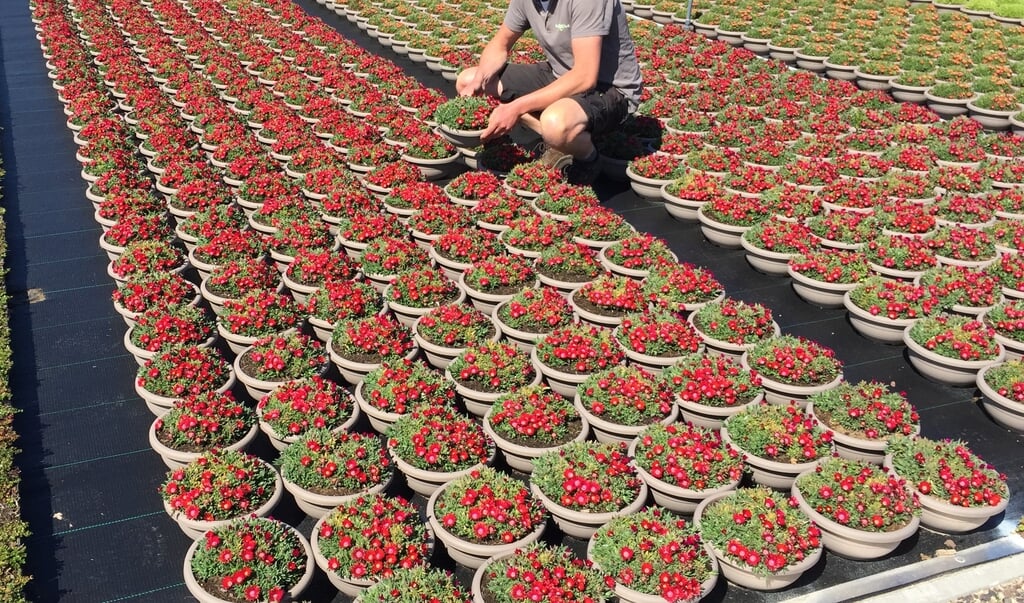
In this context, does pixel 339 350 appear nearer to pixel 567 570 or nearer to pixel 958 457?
pixel 567 570

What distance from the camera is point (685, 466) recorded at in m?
5.76

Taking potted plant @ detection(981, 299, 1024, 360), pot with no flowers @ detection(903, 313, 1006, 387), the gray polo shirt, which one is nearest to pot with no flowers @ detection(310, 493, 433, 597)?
pot with no flowers @ detection(903, 313, 1006, 387)

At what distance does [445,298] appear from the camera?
8.11 meters

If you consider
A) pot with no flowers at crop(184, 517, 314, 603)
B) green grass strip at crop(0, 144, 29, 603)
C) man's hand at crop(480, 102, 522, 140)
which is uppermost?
man's hand at crop(480, 102, 522, 140)

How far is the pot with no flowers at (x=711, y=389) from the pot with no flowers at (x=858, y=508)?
100 centimetres

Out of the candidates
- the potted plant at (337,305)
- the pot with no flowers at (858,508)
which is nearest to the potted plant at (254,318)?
the potted plant at (337,305)

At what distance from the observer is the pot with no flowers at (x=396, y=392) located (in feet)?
21.3

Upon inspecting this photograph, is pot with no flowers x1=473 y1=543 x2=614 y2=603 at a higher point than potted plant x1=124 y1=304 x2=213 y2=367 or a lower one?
lower

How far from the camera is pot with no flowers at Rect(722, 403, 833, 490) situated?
5.96m

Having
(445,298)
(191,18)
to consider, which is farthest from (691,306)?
(191,18)

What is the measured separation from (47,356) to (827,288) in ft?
27.5

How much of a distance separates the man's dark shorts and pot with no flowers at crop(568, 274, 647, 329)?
10.3 ft

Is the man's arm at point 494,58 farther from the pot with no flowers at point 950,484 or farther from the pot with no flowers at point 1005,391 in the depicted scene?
the pot with no flowers at point 950,484

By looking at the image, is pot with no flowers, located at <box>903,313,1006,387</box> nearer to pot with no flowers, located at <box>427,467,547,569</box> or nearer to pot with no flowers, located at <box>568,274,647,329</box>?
pot with no flowers, located at <box>568,274,647,329</box>
